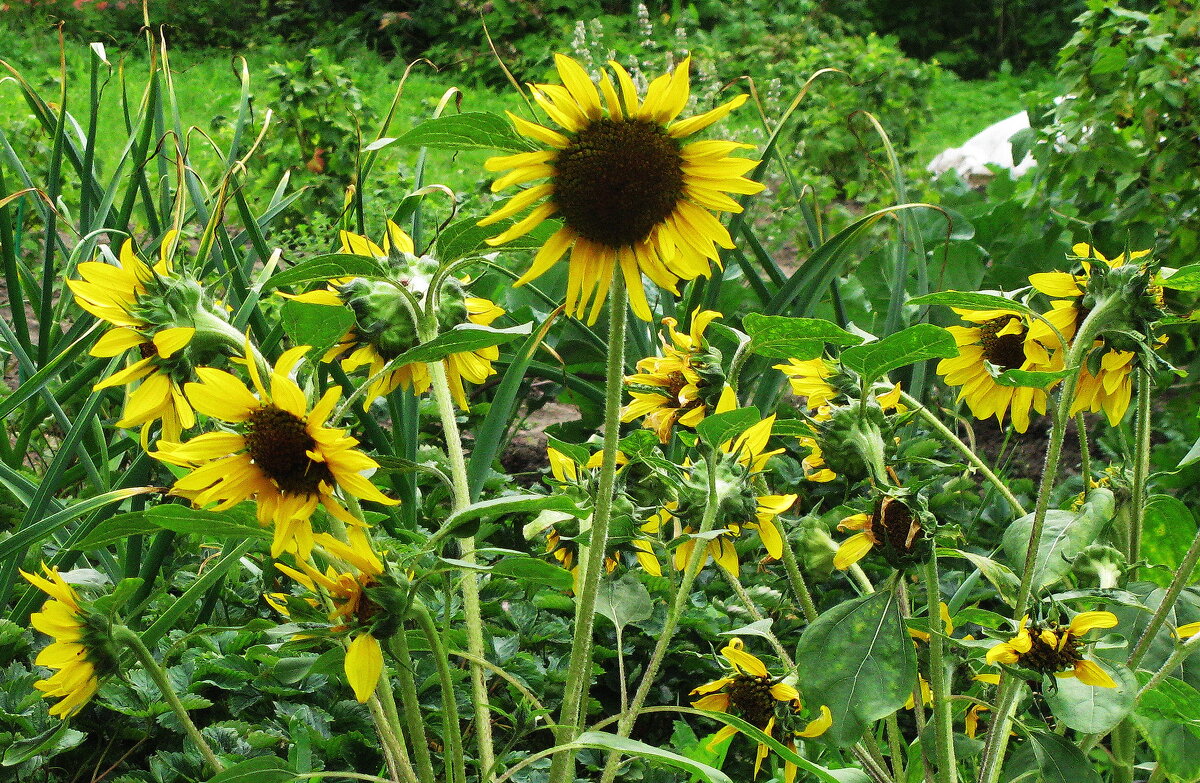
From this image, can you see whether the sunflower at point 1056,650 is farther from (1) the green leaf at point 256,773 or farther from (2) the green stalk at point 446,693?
(1) the green leaf at point 256,773

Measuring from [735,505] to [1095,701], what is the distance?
0.87 ft

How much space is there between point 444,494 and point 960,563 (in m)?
0.75

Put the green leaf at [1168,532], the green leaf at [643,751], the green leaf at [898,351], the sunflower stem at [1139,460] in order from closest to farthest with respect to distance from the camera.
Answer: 1. the green leaf at [643,751]
2. the green leaf at [898,351]
3. the sunflower stem at [1139,460]
4. the green leaf at [1168,532]

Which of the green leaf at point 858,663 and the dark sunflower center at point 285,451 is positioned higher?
the dark sunflower center at point 285,451

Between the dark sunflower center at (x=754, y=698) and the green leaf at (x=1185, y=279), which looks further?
the dark sunflower center at (x=754, y=698)

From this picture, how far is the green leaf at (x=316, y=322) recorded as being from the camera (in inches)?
27.2

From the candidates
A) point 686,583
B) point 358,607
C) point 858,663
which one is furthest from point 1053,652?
point 358,607

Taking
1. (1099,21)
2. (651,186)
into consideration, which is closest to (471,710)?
(651,186)

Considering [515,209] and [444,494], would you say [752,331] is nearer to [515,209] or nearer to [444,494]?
[515,209]

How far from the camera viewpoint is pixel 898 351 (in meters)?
0.70

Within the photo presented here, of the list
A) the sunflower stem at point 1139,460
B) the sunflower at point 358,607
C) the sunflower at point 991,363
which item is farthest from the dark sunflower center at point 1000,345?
the sunflower at point 358,607

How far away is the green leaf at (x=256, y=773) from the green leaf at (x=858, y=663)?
13.7 inches

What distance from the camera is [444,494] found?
1436mm

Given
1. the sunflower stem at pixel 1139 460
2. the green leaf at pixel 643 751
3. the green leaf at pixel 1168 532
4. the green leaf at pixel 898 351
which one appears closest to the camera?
the green leaf at pixel 643 751
